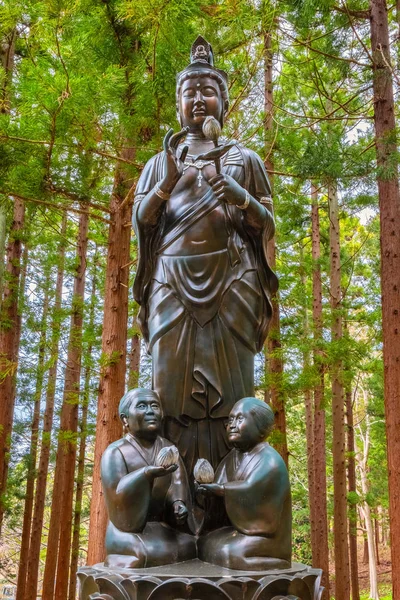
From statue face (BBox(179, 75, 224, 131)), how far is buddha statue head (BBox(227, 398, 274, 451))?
1.98 meters

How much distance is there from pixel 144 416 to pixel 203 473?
0.43 m

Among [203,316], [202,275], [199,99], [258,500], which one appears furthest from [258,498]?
[199,99]

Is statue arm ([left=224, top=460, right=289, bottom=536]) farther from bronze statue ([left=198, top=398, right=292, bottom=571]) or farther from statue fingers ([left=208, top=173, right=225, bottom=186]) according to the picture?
statue fingers ([left=208, top=173, right=225, bottom=186])

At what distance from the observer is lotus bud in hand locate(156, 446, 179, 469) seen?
2957 millimetres

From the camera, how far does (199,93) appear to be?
4043 millimetres

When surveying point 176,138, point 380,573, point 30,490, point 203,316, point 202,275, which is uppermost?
point 176,138

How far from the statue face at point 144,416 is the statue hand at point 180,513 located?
39cm

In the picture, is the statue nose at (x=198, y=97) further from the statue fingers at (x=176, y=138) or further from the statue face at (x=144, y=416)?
the statue face at (x=144, y=416)

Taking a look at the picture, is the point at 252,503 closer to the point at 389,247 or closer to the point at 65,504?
the point at 389,247

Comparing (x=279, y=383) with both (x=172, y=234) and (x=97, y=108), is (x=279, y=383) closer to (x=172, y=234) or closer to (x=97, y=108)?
(x=97, y=108)

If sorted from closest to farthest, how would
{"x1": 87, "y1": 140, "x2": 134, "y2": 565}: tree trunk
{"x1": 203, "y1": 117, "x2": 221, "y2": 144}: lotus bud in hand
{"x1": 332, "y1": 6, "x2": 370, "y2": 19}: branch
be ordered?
{"x1": 203, "y1": 117, "x2": 221, "y2": 144}: lotus bud in hand < {"x1": 87, "y1": 140, "x2": 134, "y2": 565}: tree trunk < {"x1": 332, "y1": 6, "x2": 370, "y2": 19}: branch

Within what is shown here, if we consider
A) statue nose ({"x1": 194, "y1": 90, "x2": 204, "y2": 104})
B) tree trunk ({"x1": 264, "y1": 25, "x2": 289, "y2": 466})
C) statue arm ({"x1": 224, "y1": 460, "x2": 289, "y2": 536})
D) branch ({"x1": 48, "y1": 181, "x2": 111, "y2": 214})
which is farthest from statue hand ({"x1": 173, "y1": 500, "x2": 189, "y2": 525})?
tree trunk ({"x1": 264, "y1": 25, "x2": 289, "y2": 466})

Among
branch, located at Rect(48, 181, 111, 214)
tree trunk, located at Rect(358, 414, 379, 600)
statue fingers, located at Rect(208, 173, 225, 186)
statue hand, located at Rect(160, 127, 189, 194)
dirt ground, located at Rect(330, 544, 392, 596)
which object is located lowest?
dirt ground, located at Rect(330, 544, 392, 596)

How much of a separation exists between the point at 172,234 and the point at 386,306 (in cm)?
537
